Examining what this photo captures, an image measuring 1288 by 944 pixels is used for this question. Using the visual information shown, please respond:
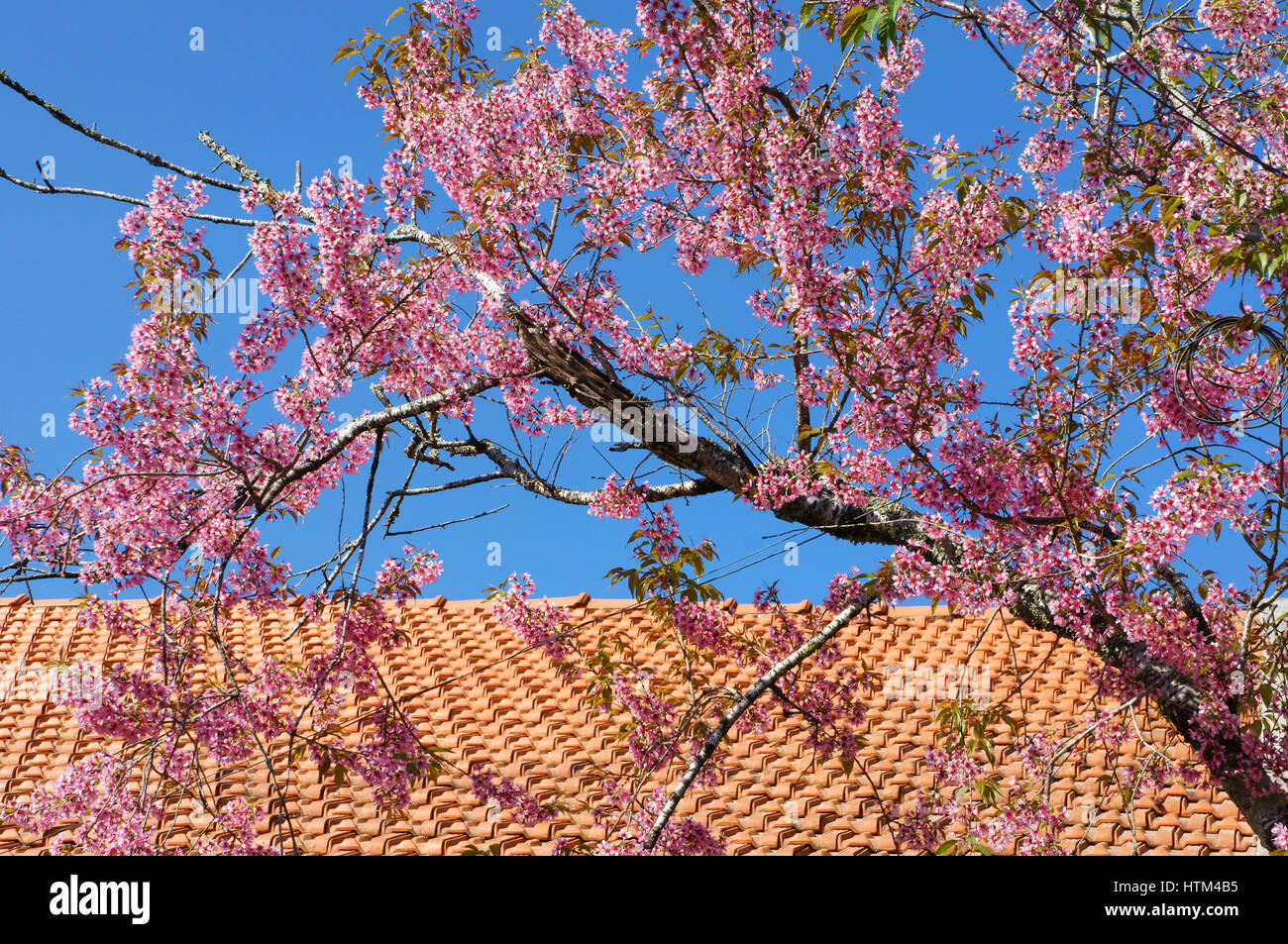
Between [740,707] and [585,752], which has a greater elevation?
[585,752]

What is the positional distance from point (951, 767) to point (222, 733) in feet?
8.89

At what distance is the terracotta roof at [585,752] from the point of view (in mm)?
5090

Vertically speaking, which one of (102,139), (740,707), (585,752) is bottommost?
(740,707)

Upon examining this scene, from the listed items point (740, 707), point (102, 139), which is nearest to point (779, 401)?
point (740, 707)

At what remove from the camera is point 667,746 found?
382 cm

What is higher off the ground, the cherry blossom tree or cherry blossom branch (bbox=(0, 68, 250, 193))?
cherry blossom branch (bbox=(0, 68, 250, 193))

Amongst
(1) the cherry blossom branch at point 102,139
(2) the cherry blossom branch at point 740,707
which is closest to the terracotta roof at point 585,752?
(2) the cherry blossom branch at point 740,707

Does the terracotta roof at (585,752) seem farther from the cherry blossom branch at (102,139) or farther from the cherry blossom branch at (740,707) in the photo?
the cherry blossom branch at (102,139)

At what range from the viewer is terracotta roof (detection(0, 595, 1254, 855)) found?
5.09m

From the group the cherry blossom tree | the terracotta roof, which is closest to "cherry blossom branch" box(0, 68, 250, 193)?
the cherry blossom tree

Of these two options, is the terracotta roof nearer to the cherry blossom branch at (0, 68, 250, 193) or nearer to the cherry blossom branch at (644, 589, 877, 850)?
the cherry blossom branch at (644, 589, 877, 850)

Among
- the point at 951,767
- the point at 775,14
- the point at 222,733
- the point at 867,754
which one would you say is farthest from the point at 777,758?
the point at 775,14

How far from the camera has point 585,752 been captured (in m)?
6.08

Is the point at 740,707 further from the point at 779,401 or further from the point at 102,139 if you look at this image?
the point at 102,139
